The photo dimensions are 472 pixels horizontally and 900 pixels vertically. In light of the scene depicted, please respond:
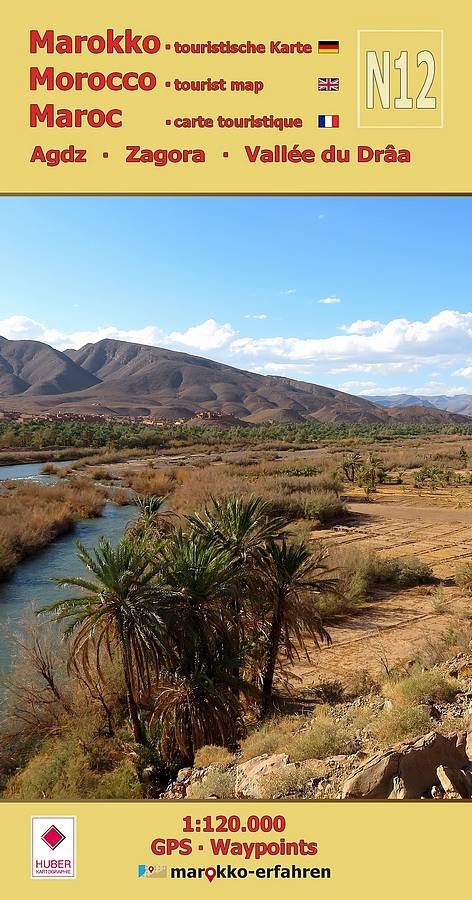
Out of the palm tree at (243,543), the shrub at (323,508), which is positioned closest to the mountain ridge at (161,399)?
the shrub at (323,508)

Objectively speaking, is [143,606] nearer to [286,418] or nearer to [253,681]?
[253,681]

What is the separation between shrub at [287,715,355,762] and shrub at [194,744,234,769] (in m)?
0.86

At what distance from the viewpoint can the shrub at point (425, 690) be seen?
7367 millimetres

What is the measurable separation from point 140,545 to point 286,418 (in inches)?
5629

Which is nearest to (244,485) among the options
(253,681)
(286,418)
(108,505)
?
(108,505)

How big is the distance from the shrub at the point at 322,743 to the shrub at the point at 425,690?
1.05m

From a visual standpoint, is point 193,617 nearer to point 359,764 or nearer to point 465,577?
point 359,764

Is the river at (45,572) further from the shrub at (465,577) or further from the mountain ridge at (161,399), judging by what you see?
the mountain ridge at (161,399)

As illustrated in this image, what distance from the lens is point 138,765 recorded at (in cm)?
757

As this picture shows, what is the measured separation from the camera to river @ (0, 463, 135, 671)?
14.3 meters

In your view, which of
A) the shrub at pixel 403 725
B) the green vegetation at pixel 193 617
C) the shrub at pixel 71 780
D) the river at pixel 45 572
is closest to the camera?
the shrub at pixel 403 725

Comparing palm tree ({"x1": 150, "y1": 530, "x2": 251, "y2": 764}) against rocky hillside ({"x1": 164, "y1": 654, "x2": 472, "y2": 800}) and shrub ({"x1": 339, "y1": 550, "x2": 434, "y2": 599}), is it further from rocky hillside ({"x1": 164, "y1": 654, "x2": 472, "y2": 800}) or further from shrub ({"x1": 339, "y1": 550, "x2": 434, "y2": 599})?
shrub ({"x1": 339, "y1": 550, "x2": 434, "y2": 599})

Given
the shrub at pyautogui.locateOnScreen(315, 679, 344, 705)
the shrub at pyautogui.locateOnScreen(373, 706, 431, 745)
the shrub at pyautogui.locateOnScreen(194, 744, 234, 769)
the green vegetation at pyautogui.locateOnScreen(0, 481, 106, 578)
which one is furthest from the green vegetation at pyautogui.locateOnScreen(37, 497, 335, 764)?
the green vegetation at pyautogui.locateOnScreen(0, 481, 106, 578)

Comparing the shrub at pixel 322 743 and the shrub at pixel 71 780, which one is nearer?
the shrub at pixel 322 743
